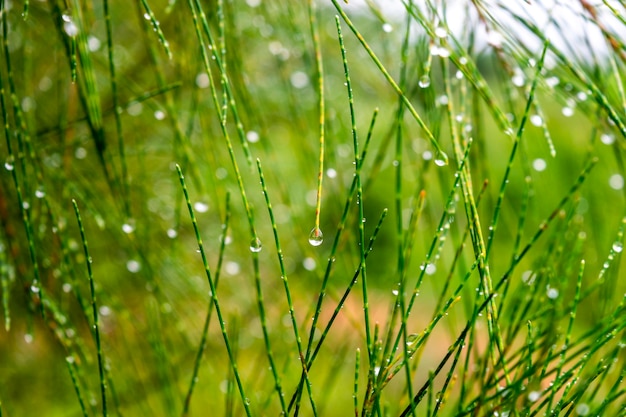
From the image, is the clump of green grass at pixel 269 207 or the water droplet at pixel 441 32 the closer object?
the clump of green grass at pixel 269 207

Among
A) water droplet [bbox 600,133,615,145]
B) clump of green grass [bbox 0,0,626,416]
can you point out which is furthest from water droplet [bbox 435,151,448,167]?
water droplet [bbox 600,133,615,145]

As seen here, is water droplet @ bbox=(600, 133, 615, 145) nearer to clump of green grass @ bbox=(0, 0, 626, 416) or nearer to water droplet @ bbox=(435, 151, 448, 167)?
clump of green grass @ bbox=(0, 0, 626, 416)

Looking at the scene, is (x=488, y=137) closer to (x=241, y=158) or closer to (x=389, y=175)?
(x=389, y=175)

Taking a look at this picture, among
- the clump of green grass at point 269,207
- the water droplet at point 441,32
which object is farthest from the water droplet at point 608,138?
the water droplet at point 441,32

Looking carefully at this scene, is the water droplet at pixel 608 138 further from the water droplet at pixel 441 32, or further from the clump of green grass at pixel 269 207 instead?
the water droplet at pixel 441 32

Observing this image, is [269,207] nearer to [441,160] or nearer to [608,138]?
[441,160]

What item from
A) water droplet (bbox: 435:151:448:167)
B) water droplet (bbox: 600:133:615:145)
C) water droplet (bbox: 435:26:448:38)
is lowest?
water droplet (bbox: 435:151:448:167)

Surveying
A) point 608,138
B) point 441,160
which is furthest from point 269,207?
point 608,138

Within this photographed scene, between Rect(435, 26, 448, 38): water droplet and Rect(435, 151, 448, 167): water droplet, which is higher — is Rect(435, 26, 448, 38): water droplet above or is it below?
above
